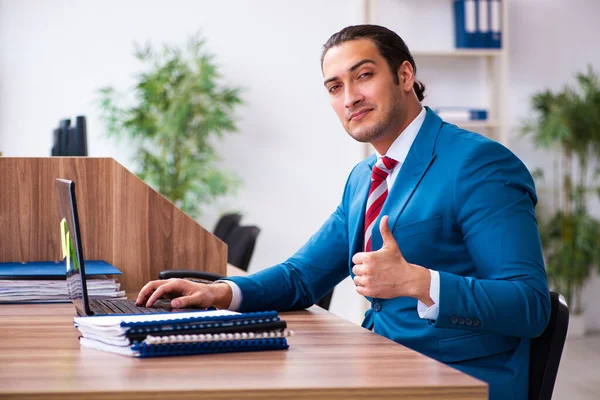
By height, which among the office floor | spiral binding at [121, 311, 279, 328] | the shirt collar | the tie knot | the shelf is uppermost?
the shelf

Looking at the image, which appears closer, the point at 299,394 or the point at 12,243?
the point at 299,394

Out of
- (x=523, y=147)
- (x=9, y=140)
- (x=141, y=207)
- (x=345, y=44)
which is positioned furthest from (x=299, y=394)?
(x=523, y=147)

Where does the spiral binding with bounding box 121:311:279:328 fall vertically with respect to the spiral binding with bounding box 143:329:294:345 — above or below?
above

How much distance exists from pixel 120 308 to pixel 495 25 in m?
4.40

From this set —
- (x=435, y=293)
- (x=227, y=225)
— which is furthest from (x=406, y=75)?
(x=227, y=225)

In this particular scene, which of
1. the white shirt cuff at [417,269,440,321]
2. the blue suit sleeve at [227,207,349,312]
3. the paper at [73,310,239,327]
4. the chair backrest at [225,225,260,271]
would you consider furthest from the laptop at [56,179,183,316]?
the chair backrest at [225,225,260,271]

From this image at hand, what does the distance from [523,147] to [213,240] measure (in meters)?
4.19

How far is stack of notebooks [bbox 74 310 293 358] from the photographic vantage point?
4.04ft

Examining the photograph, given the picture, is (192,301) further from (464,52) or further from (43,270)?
(464,52)

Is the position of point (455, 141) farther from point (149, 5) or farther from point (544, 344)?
point (149, 5)

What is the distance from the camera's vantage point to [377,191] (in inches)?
71.8

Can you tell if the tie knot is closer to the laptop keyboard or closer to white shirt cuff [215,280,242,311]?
white shirt cuff [215,280,242,311]

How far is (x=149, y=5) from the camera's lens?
5512 millimetres

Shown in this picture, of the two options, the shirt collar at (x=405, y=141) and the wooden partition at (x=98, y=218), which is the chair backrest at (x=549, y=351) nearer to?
the shirt collar at (x=405, y=141)
